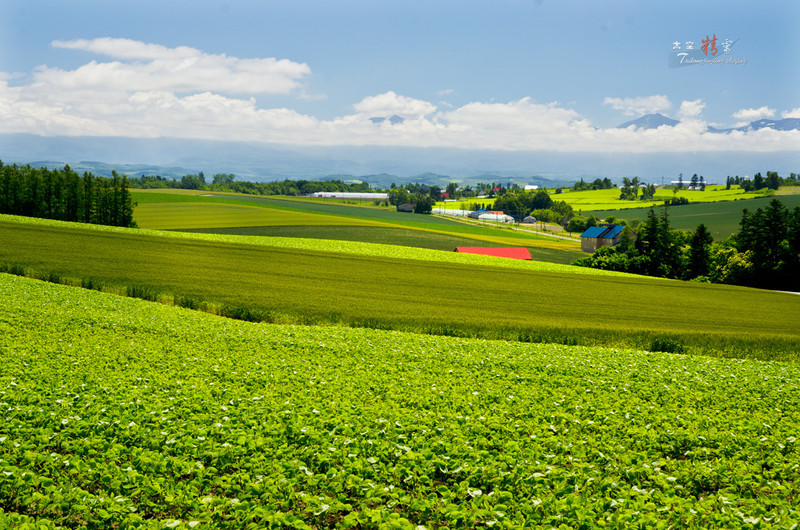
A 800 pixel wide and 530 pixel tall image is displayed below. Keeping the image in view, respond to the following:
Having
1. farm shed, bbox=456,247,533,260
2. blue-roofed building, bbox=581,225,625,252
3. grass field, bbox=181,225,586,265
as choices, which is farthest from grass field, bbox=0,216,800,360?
blue-roofed building, bbox=581,225,625,252

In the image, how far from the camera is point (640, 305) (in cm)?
4238

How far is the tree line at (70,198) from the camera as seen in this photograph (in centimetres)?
8844

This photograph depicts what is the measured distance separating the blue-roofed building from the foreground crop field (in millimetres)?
87975

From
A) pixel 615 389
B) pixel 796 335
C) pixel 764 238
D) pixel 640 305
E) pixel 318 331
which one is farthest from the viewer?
pixel 764 238

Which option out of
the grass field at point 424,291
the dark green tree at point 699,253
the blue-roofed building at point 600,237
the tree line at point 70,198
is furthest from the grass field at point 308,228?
the grass field at point 424,291

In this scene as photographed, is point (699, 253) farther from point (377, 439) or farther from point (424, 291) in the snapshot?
point (377, 439)

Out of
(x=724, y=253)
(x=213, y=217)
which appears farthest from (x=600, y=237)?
(x=213, y=217)

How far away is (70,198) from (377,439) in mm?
95595

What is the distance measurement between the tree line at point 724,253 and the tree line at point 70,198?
7429 cm

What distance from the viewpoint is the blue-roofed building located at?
→ 105m

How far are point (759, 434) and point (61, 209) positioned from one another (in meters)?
101

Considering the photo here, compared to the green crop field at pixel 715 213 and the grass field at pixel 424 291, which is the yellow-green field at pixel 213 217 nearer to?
the grass field at pixel 424 291

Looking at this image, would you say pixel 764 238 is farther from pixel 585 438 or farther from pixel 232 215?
pixel 232 215

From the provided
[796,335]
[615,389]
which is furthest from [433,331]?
[796,335]
